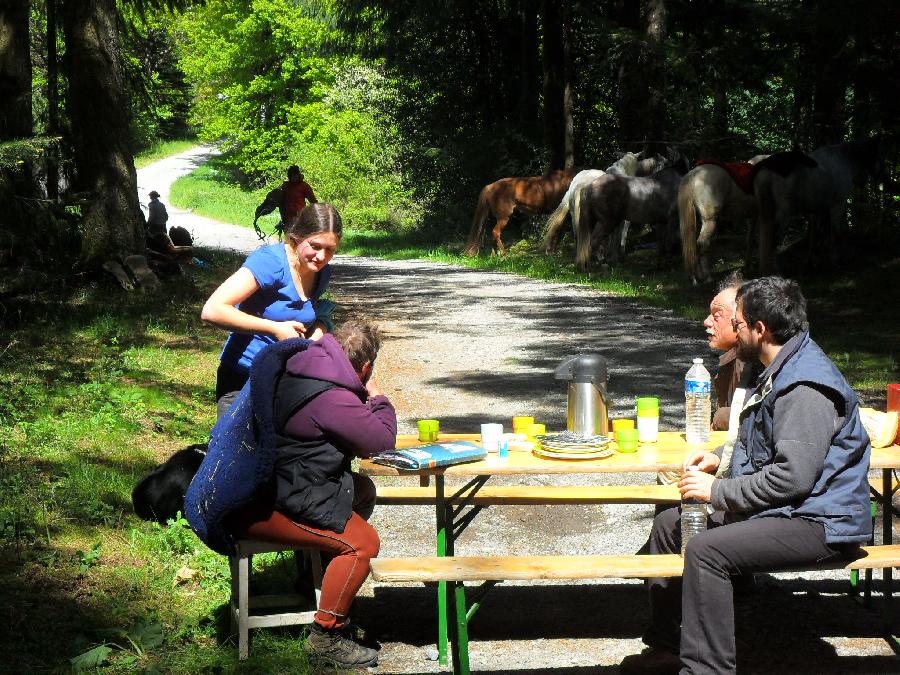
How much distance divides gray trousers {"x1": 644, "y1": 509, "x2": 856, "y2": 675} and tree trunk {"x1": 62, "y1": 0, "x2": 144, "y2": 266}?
42.0 ft

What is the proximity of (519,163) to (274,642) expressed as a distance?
26683 millimetres

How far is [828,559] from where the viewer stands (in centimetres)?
393

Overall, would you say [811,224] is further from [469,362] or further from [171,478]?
[171,478]

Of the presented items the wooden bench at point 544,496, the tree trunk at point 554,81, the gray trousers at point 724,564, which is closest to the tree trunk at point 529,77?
the tree trunk at point 554,81

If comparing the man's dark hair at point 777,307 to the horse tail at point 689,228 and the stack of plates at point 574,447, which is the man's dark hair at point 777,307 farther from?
the horse tail at point 689,228

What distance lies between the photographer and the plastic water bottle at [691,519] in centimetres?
418

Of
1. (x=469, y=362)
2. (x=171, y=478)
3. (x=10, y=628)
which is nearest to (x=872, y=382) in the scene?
(x=469, y=362)

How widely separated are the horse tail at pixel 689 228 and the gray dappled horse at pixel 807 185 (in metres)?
0.98

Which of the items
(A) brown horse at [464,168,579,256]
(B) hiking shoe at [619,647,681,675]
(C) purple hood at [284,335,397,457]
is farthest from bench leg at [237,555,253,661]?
(A) brown horse at [464,168,579,256]

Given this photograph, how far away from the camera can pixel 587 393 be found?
4852 mm

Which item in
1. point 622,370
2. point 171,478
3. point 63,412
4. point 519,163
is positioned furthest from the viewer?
point 519,163

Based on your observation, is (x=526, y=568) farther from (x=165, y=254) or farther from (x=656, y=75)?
(x=656, y=75)

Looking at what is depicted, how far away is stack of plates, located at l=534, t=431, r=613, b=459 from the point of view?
4520mm

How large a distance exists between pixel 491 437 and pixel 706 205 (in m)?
13.1
